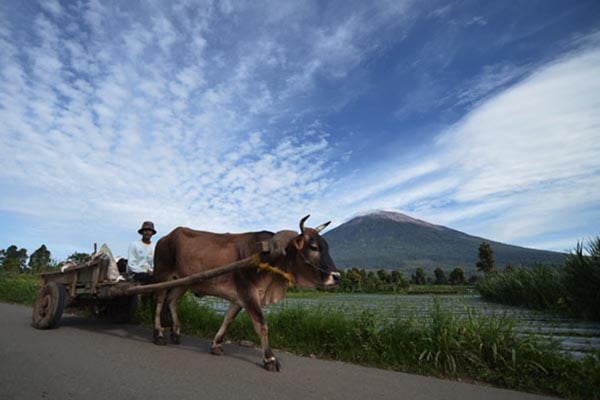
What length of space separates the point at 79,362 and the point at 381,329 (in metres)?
3.38

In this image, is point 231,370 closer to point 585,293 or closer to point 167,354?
point 167,354

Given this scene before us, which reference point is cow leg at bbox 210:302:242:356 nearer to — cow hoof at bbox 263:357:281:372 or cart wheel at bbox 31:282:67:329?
cow hoof at bbox 263:357:281:372

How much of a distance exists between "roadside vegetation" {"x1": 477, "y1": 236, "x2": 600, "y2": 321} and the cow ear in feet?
10.0

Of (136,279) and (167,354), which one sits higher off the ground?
(136,279)

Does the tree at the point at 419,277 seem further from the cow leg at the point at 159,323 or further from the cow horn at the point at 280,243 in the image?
the cow horn at the point at 280,243

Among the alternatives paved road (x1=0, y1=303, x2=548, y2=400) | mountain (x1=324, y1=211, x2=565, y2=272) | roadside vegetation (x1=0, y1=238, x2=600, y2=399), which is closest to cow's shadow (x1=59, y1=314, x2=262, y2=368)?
paved road (x1=0, y1=303, x2=548, y2=400)

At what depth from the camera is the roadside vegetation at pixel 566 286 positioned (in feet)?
21.0

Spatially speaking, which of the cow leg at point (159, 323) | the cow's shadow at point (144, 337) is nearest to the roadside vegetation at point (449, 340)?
the cow's shadow at point (144, 337)

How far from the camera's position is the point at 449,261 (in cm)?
10981

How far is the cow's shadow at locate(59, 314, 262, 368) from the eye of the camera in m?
4.78

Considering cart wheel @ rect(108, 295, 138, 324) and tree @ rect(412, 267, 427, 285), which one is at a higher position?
tree @ rect(412, 267, 427, 285)

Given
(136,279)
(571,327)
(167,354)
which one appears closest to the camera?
(167,354)

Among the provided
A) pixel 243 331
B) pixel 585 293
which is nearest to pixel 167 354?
pixel 243 331

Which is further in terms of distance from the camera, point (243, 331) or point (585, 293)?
point (585, 293)
